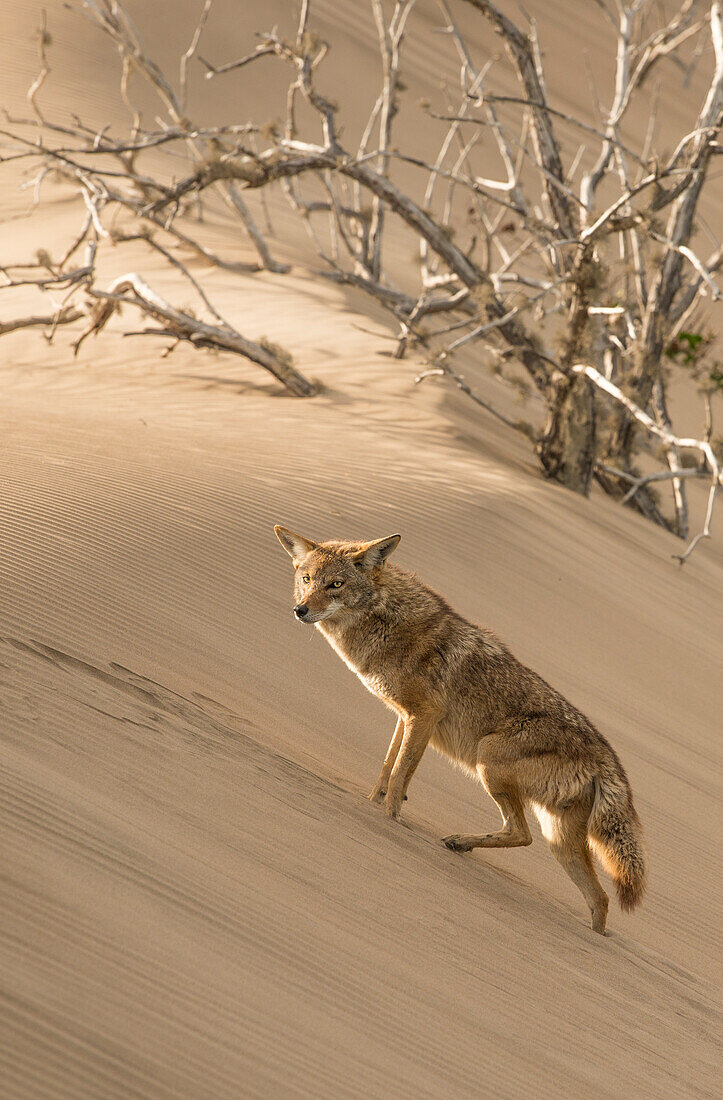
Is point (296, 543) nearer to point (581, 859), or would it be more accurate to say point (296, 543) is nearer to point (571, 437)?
point (581, 859)

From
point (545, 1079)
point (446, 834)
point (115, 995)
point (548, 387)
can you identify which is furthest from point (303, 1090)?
point (548, 387)

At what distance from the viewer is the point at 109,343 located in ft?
47.6

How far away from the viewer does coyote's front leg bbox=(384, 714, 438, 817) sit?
5086 mm

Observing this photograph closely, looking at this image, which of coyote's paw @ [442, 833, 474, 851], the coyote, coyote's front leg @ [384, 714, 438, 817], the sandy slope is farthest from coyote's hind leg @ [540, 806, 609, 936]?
coyote's front leg @ [384, 714, 438, 817]

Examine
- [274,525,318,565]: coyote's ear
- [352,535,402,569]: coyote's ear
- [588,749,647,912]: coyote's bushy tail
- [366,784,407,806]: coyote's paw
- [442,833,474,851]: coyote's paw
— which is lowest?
[366,784,407,806]: coyote's paw

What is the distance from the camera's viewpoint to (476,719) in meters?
5.14

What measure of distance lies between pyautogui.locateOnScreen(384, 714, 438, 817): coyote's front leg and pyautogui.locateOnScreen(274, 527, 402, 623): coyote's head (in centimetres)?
61

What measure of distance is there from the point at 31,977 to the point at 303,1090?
2.39 feet

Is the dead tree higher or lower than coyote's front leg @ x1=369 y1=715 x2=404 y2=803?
higher

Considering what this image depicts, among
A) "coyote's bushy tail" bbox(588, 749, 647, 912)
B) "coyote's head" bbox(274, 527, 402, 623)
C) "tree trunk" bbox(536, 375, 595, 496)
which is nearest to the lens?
"coyote's bushy tail" bbox(588, 749, 647, 912)

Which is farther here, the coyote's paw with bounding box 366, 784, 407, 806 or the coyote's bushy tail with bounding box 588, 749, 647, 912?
the coyote's paw with bounding box 366, 784, 407, 806

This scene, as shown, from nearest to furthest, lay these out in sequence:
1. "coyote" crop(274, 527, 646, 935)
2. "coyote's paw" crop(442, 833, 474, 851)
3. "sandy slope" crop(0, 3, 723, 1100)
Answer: "sandy slope" crop(0, 3, 723, 1100), "coyote" crop(274, 527, 646, 935), "coyote's paw" crop(442, 833, 474, 851)

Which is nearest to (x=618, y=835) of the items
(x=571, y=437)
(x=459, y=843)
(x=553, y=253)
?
(x=459, y=843)

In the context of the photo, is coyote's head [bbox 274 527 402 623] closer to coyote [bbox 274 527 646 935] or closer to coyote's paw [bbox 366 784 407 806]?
coyote [bbox 274 527 646 935]
